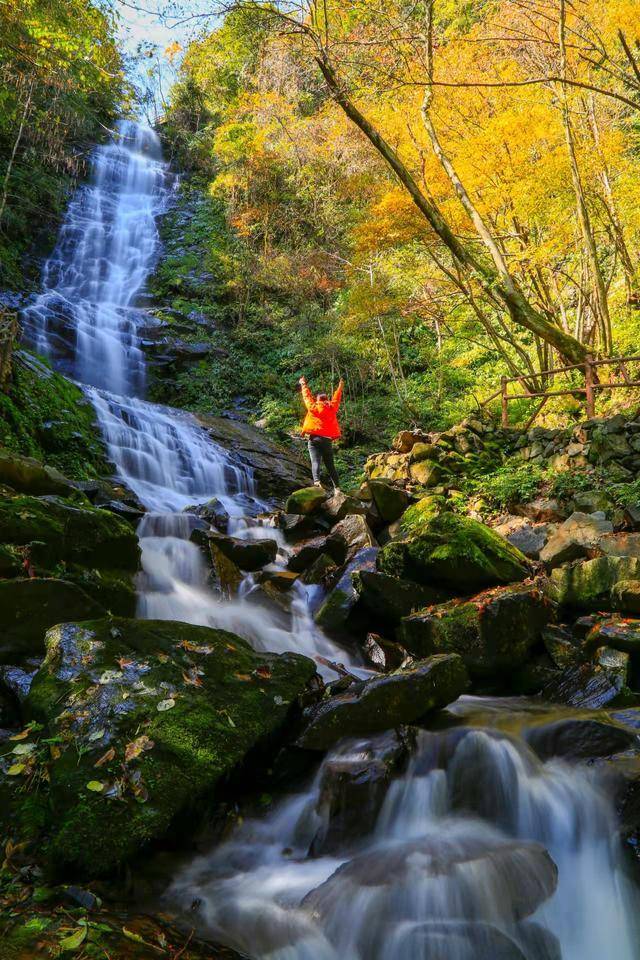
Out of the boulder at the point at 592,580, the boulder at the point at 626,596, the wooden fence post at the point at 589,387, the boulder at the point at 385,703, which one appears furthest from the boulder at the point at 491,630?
the wooden fence post at the point at 589,387

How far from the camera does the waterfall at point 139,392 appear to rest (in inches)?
264

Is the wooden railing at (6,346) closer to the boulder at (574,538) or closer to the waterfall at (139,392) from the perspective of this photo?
the waterfall at (139,392)

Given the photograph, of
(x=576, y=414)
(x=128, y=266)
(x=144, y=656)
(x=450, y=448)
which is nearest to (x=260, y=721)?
(x=144, y=656)

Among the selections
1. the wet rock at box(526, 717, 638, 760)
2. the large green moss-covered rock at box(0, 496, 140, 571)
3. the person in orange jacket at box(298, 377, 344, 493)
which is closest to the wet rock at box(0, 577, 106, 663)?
the large green moss-covered rock at box(0, 496, 140, 571)

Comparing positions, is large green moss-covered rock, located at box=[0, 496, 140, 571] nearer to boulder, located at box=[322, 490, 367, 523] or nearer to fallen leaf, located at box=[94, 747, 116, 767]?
fallen leaf, located at box=[94, 747, 116, 767]

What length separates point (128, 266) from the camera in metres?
22.5

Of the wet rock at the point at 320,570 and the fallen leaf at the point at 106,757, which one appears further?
the wet rock at the point at 320,570

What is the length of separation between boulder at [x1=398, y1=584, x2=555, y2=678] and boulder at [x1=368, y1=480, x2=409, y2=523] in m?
3.77

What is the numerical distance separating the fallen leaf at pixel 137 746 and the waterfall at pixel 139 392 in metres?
2.94

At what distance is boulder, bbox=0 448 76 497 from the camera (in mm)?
6105

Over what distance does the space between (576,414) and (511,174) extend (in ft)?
16.3

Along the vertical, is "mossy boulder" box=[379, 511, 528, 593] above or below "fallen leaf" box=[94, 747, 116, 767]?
above

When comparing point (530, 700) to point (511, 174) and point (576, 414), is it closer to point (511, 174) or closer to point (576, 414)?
point (576, 414)

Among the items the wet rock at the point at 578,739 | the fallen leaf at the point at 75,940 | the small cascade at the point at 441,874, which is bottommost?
the small cascade at the point at 441,874
